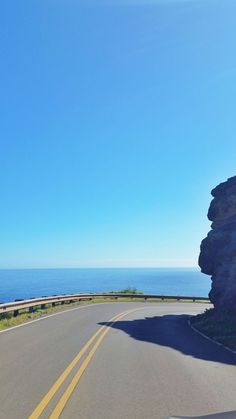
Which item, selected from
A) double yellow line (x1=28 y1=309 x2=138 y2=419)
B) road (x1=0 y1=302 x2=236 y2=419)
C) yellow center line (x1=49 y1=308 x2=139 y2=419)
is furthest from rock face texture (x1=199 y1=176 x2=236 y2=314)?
yellow center line (x1=49 y1=308 x2=139 y2=419)

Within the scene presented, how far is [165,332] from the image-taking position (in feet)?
59.0

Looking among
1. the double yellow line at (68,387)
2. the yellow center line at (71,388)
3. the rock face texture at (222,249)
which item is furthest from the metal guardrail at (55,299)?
the rock face texture at (222,249)

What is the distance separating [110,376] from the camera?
886cm

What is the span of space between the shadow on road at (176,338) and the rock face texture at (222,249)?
9.46 feet

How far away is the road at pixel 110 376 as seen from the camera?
648 centimetres

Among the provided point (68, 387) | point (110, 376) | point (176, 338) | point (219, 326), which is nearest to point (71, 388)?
point (68, 387)

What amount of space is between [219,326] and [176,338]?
321 centimetres

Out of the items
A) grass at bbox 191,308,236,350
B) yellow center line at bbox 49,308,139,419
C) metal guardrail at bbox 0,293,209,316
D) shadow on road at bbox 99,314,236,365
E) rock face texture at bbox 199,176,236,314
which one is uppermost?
rock face texture at bbox 199,176,236,314

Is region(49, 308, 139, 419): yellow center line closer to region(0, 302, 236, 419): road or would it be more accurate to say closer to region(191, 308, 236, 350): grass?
region(0, 302, 236, 419): road

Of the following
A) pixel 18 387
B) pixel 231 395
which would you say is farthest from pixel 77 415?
pixel 231 395

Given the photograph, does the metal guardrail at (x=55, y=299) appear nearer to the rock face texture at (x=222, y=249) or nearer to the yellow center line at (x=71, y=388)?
the yellow center line at (x=71, y=388)

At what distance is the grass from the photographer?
15137 millimetres

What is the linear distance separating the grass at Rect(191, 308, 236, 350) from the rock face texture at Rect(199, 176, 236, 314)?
59cm

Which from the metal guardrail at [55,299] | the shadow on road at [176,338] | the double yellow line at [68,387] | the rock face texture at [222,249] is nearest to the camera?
the double yellow line at [68,387]
